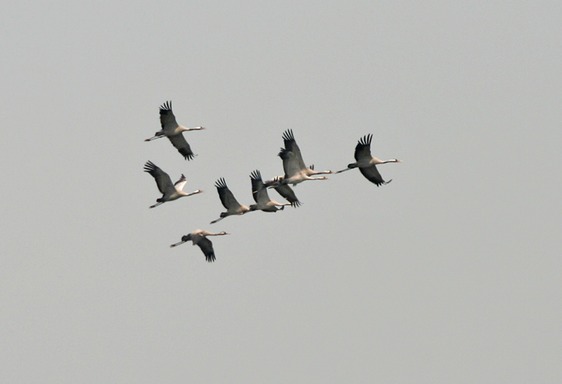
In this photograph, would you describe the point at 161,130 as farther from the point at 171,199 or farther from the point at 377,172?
the point at 377,172

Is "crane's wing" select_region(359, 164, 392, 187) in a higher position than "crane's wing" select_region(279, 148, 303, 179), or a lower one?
lower

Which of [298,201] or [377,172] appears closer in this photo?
[377,172]

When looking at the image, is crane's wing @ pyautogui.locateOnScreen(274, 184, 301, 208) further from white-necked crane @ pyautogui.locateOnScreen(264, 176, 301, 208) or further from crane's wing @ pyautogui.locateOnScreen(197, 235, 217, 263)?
crane's wing @ pyautogui.locateOnScreen(197, 235, 217, 263)

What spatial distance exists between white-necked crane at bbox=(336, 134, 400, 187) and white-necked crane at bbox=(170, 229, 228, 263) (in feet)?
26.3

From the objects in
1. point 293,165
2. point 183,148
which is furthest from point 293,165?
point 183,148

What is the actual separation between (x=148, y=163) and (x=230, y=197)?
13.2ft

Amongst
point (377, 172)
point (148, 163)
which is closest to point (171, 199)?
point (148, 163)

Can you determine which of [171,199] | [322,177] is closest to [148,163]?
[171,199]

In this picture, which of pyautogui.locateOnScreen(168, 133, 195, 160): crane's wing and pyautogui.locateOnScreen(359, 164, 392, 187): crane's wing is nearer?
pyautogui.locateOnScreen(359, 164, 392, 187): crane's wing

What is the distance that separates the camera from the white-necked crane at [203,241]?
3520 inches

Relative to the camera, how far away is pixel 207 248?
3583 inches

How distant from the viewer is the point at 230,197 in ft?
286

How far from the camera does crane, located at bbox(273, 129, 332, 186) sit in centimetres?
8556

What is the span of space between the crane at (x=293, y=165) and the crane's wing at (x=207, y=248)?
5.64 m
